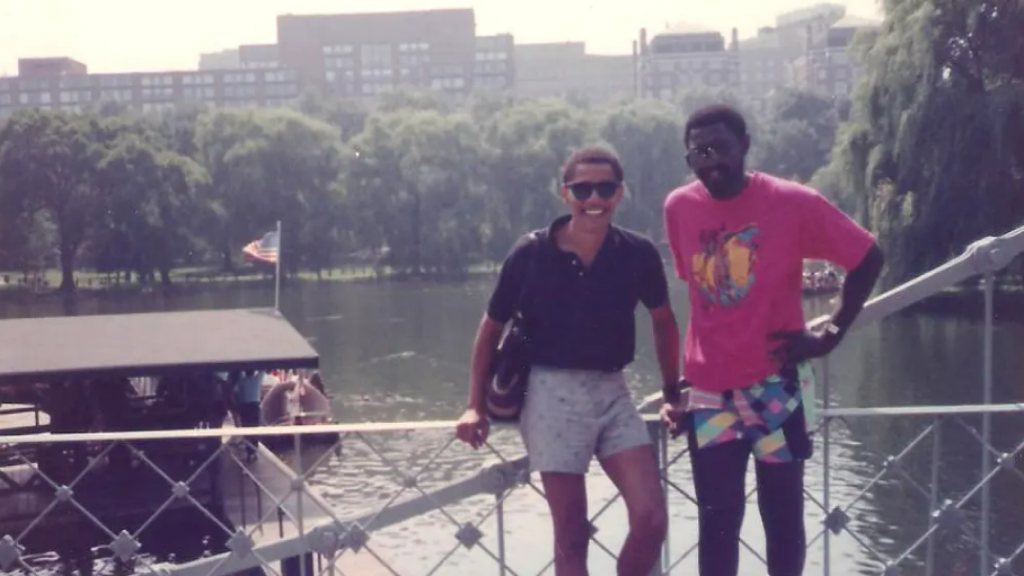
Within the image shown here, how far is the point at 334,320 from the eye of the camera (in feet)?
131

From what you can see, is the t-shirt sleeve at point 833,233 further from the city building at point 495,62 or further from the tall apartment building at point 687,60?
the city building at point 495,62

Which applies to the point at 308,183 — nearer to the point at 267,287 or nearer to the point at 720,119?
the point at 267,287

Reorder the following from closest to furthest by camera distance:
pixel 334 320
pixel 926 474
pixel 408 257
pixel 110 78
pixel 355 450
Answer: pixel 926 474 → pixel 355 450 → pixel 334 320 → pixel 408 257 → pixel 110 78

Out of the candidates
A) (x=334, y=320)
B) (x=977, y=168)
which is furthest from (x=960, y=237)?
(x=334, y=320)

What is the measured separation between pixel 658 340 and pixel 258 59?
14361 cm

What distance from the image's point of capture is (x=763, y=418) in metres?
3.35

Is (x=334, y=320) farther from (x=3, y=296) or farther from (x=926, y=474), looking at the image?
(x=926, y=474)

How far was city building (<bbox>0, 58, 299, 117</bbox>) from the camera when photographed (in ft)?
386

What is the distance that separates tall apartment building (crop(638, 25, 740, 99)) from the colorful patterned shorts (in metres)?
134

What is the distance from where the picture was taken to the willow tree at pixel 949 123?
23.8 m

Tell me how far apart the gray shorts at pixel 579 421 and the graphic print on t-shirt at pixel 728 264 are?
15.9 inches

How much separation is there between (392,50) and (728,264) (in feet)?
466

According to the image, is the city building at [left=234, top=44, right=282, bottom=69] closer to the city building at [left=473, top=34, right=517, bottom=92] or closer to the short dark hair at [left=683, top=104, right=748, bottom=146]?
the city building at [left=473, top=34, right=517, bottom=92]

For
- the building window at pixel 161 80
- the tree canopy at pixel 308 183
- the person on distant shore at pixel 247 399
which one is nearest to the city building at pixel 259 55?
the building window at pixel 161 80
